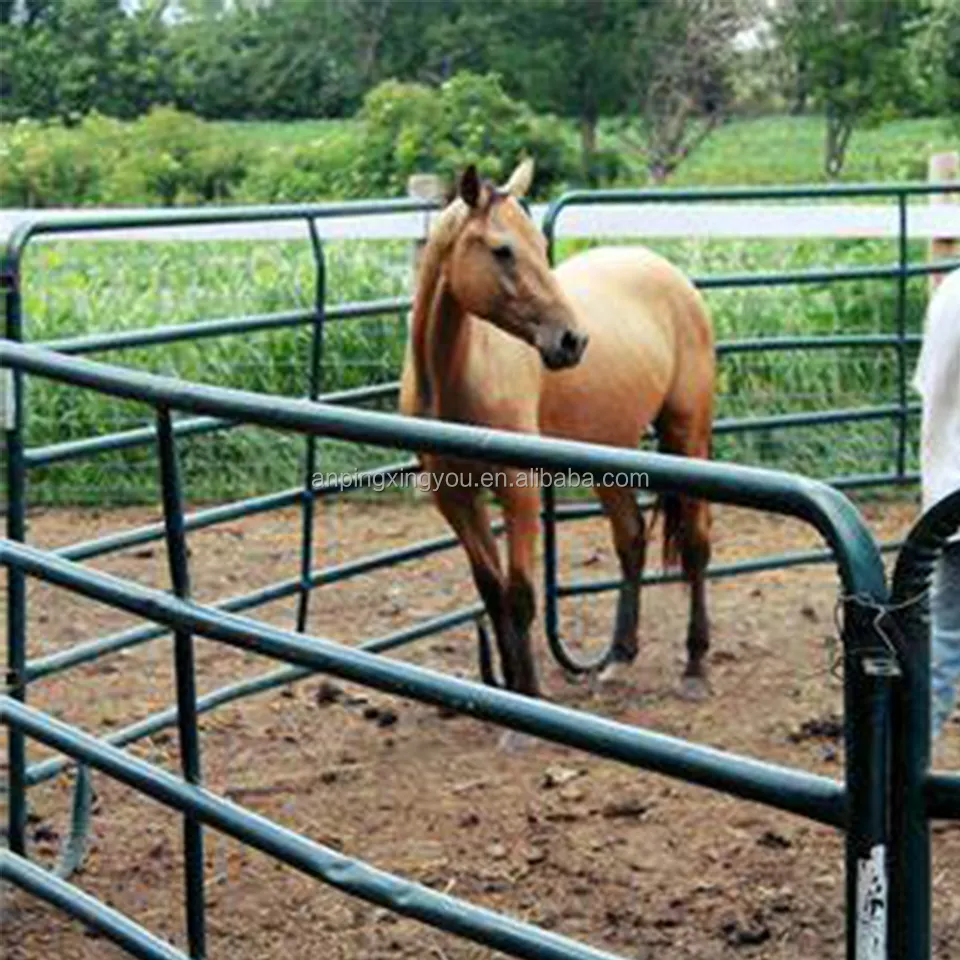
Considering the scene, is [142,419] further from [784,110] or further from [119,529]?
[784,110]

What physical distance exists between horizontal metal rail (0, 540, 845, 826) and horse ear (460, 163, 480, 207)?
2349 millimetres

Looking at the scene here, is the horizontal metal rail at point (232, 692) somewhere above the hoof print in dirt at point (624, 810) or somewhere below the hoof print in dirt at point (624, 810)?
above

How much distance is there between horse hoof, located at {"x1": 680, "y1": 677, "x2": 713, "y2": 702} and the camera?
5949 mm

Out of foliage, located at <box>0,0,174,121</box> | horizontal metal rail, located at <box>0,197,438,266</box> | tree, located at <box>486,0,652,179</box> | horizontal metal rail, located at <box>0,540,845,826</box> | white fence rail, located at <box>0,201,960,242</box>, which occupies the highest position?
tree, located at <box>486,0,652,179</box>

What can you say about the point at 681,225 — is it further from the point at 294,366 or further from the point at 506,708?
the point at 506,708

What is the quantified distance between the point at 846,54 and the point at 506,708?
36.7 metres

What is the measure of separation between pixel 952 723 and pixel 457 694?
140 inches

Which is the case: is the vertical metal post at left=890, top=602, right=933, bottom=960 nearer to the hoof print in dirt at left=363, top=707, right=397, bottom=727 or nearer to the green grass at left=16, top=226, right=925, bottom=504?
the hoof print in dirt at left=363, top=707, right=397, bottom=727

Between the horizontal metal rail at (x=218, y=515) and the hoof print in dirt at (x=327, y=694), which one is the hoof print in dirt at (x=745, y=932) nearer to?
the horizontal metal rail at (x=218, y=515)

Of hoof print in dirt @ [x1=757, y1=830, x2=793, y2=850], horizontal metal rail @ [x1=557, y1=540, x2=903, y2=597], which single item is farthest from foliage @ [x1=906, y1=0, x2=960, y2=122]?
hoof print in dirt @ [x1=757, y1=830, x2=793, y2=850]

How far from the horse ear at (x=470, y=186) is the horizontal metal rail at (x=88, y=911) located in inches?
91.1

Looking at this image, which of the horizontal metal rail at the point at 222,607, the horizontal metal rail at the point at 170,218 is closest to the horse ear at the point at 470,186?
the horizontal metal rail at the point at 170,218

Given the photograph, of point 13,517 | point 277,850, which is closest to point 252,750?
point 13,517

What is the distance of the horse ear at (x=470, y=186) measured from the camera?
509 centimetres
